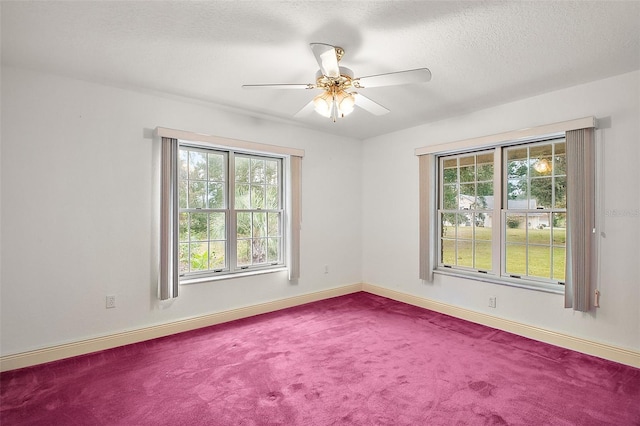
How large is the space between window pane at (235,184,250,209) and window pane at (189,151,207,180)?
0.47 m

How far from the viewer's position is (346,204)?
513 centimetres

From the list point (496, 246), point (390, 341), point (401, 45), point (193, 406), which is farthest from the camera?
point (496, 246)

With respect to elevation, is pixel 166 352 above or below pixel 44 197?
below

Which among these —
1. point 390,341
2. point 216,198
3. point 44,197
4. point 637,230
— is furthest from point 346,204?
point 44,197

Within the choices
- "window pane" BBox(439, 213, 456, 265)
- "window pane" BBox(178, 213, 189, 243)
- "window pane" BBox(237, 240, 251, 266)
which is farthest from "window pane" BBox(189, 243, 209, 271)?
"window pane" BBox(439, 213, 456, 265)

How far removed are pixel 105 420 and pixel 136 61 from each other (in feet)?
8.77

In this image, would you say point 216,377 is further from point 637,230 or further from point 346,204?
point 637,230

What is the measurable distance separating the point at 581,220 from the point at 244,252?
12.3 ft

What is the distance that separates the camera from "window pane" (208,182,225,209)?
12.7 feet

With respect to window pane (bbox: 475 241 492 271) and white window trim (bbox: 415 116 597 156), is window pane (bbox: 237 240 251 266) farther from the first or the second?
window pane (bbox: 475 241 492 271)

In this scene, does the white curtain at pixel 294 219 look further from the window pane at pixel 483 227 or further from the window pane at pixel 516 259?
the window pane at pixel 516 259

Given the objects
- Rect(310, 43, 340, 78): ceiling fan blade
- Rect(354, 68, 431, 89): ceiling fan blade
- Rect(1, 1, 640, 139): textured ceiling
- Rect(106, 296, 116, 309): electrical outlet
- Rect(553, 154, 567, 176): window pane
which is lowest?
Rect(106, 296, 116, 309): electrical outlet

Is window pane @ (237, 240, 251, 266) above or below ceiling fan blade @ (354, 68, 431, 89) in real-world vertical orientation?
below

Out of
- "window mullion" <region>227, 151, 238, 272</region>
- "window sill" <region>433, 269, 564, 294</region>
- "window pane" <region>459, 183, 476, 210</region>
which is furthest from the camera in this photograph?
"window pane" <region>459, 183, 476, 210</region>
